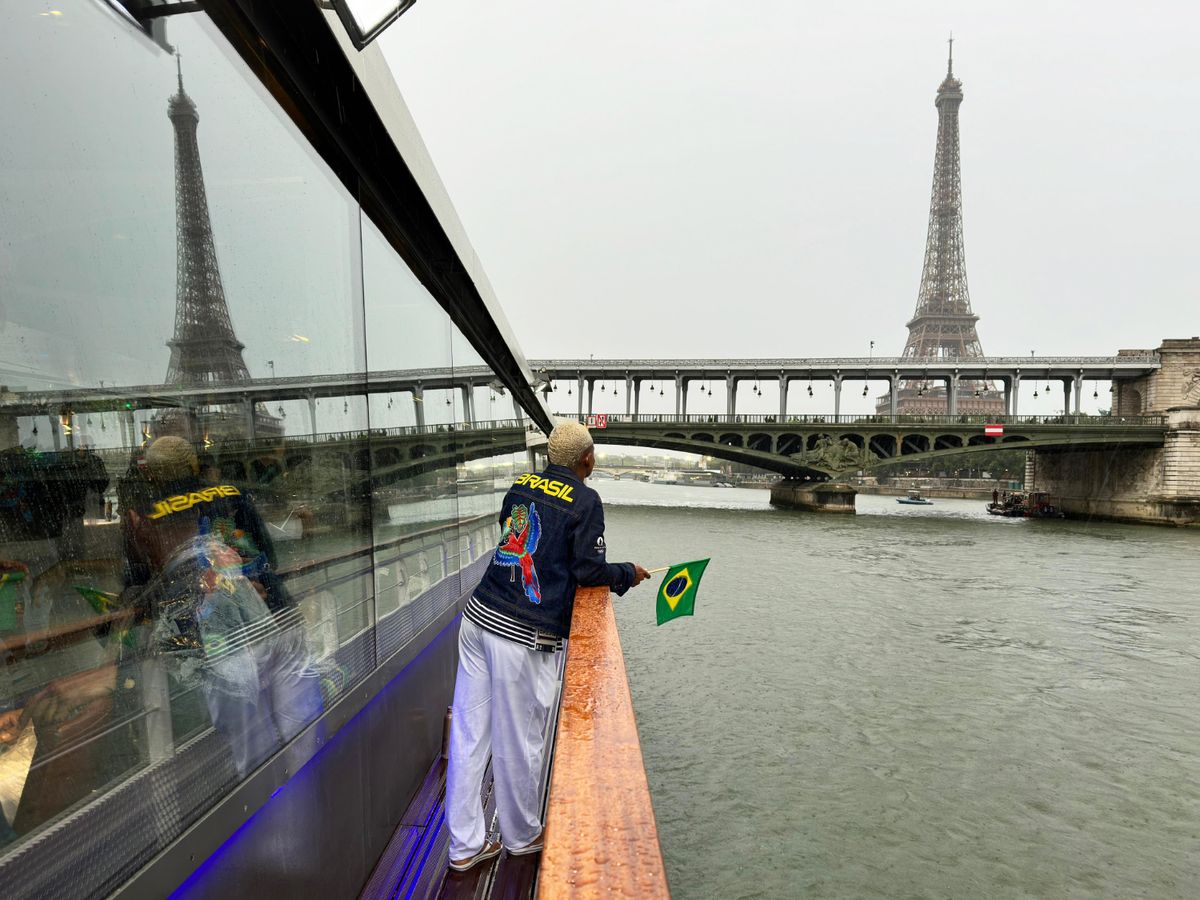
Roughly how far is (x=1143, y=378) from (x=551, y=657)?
66.6 m

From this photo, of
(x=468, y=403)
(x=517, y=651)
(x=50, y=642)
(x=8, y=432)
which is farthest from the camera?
(x=468, y=403)

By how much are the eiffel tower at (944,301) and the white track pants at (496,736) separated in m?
108

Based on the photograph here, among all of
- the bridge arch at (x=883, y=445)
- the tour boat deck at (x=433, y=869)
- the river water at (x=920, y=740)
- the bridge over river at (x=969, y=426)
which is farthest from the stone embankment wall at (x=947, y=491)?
the tour boat deck at (x=433, y=869)

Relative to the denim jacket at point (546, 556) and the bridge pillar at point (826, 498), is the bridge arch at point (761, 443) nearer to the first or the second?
the bridge pillar at point (826, 498)

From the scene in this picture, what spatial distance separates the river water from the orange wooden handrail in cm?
412

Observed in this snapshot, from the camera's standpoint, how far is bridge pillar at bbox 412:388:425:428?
3.91 m

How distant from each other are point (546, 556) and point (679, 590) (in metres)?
1.92

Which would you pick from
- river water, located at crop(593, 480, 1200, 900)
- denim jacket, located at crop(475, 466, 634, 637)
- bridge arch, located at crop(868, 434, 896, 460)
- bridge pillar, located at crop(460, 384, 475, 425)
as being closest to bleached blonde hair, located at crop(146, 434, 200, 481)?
denim jacket, located at crop(475, 466, 634, 637)

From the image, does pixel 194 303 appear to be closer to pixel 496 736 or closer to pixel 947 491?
pixel 496 736

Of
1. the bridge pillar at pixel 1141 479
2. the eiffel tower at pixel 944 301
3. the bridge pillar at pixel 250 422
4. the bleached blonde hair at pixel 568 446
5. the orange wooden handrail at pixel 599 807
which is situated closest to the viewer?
the orange wooden handrail at pixel 599 807

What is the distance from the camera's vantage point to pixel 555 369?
6331cm

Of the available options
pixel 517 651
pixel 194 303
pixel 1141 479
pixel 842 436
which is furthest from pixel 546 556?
pixel 1141 479

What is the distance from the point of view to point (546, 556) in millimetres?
2725

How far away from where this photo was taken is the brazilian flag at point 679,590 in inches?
169
